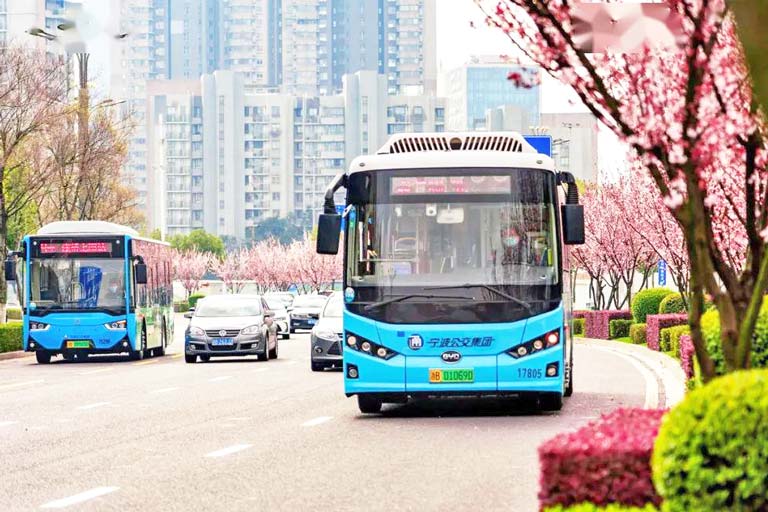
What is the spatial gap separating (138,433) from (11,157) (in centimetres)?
3251

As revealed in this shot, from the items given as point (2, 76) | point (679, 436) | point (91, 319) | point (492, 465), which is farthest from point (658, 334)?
point (679, 436)

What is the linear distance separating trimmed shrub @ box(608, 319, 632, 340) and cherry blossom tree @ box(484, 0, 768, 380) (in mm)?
41395

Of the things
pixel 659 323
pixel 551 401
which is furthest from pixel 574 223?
pixel 659 323

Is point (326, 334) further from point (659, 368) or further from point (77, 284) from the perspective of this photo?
point (77, 284)

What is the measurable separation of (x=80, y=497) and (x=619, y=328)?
41508mm

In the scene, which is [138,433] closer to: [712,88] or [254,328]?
[712,88]

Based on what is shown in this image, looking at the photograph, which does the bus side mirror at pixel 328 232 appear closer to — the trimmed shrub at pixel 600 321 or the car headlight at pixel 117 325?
the car headlight at pixel 117 325

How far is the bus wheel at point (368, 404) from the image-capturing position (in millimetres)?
18722

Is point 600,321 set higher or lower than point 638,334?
lower

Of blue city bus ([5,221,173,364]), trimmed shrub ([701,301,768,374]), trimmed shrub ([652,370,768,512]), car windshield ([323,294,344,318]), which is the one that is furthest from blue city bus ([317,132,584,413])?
blue city bus ([5,221,173,364])

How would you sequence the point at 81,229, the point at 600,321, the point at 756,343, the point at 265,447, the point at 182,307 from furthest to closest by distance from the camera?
the point at 182,307 < the point at 600,321 < the point at 81,229 < the point at 265,447 < the point at 756,343

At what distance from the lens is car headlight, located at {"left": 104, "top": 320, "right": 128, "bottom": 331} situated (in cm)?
3625

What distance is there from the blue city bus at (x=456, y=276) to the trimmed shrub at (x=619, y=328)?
3364cm

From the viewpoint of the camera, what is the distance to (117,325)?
1431 inches
